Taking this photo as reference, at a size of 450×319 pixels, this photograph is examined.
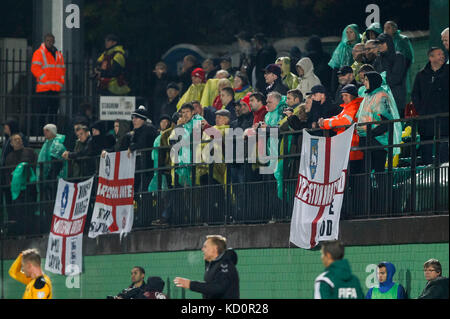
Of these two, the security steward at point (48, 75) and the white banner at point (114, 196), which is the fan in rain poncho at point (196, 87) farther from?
the security steward at point (48, 75)

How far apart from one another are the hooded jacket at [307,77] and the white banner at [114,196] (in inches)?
107

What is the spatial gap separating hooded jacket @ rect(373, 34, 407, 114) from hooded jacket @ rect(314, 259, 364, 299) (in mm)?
7172

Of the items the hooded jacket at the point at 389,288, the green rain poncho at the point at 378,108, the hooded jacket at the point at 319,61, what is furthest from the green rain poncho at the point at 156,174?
the hooded jacket at the point at 389,288

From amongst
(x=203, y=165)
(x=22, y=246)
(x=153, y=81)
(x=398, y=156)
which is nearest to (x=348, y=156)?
(x=398, y=156)

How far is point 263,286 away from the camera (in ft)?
63.9

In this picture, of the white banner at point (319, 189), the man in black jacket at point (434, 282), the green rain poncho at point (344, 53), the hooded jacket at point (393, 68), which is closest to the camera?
the man in black jacket at point (434, 282)

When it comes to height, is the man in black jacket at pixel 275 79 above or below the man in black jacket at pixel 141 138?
above

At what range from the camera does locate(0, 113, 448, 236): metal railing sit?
56.7 feet

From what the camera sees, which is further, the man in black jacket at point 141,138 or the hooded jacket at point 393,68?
the man in black jacket at point 141,138

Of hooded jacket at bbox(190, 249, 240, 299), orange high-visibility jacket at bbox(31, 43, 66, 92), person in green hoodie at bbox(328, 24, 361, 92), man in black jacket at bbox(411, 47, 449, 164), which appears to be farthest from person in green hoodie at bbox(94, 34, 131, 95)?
hooded jacket at bbox(190, 249, 240, 299)

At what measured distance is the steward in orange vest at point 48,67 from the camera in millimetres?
28078

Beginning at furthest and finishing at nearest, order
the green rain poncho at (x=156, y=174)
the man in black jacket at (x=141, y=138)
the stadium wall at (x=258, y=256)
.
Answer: the man in black jacket at (x=141, y=138) → the green rain poncho at (x=156, y=174) → the stadium wall at (x=258, y=256)

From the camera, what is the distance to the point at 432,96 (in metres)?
17.8

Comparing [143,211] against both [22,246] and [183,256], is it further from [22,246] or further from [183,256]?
[22,246]
